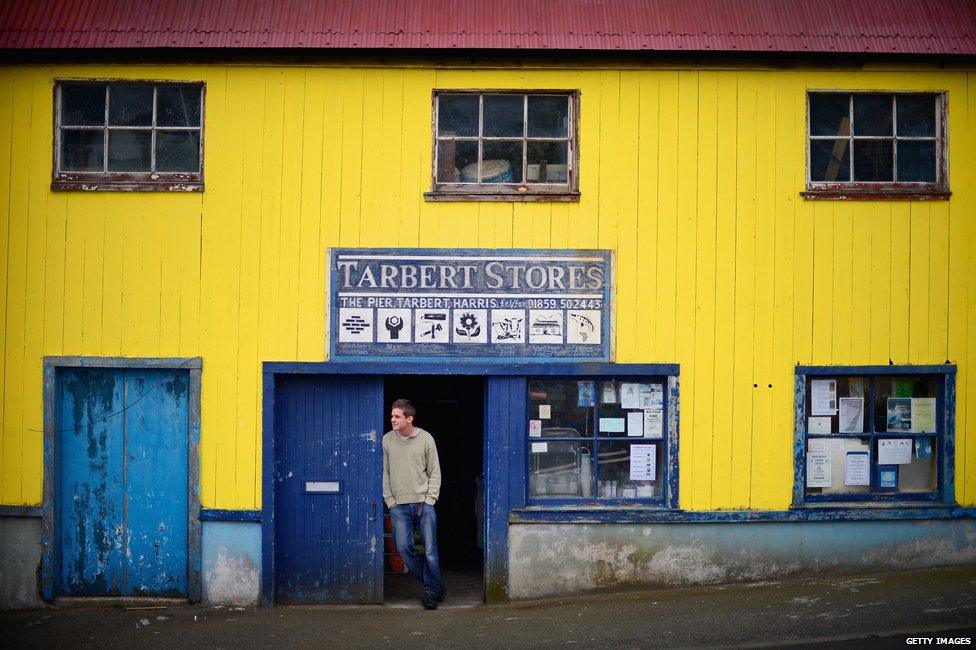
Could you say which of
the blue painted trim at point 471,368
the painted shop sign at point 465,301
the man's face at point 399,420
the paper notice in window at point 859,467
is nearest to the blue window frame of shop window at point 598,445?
the blue painted trim at point 471,368

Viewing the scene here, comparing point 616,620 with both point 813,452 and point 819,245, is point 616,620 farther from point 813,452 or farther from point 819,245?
point 819,245

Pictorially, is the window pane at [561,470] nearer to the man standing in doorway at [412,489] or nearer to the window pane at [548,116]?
the man standing in doorway at [412,489]

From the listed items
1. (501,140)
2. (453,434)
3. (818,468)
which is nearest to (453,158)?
(501,140)

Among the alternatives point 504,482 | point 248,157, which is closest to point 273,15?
point 248,157

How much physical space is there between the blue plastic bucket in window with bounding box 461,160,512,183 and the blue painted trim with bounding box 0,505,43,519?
5.08m

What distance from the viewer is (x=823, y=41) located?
8961 millimetres

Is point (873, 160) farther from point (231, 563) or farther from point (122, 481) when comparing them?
point (122, 481)

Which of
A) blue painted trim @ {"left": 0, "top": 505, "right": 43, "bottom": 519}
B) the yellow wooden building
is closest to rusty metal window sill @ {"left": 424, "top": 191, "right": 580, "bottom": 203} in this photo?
the yellow wooden building

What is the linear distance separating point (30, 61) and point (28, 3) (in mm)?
549

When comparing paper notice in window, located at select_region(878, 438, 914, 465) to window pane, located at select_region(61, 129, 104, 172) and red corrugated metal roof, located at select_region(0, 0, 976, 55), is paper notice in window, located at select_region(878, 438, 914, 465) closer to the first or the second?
red corrugated metal roof, located at select_region(0, 0, 976, 55)

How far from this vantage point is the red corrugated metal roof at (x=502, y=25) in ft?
29.1

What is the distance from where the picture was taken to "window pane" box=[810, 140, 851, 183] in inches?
361

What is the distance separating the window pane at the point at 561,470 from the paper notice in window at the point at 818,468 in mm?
2108

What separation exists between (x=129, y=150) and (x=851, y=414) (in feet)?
24.2
